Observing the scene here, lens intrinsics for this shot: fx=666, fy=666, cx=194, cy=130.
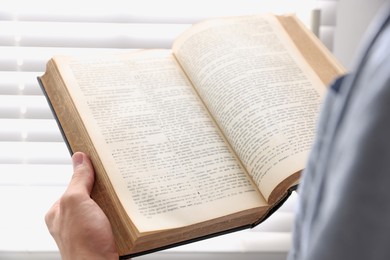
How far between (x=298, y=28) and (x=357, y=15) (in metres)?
0.22

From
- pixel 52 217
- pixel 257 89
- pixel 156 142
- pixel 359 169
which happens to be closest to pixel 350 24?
pixel 257 89

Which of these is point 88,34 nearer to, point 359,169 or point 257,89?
point 257,89

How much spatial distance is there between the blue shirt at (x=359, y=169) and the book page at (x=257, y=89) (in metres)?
0.41

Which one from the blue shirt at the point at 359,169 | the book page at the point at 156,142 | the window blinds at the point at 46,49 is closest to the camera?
the blue shirt at the point at 359,169

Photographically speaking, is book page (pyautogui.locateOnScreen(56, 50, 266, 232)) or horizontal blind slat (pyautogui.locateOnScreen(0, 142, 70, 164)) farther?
horizontal blind slat (pyautogui.locateOnScreen(0, 142, 70, 164))

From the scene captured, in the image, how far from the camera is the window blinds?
1.02 m

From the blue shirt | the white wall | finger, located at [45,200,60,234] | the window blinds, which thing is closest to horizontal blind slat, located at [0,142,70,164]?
the window blinds

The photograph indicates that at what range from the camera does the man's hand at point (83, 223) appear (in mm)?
682

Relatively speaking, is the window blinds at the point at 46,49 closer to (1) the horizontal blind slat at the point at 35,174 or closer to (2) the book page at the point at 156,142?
(1) the horizontal blind slat at the point at 35,174

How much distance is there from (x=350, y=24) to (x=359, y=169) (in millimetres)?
830

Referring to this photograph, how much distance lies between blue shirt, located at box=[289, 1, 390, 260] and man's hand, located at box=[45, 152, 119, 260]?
16.8 inches

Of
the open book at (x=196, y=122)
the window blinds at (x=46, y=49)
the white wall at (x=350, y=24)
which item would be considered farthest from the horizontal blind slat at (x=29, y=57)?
the white wall at (x=350, y=24)

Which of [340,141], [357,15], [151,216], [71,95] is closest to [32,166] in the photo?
[71,95]

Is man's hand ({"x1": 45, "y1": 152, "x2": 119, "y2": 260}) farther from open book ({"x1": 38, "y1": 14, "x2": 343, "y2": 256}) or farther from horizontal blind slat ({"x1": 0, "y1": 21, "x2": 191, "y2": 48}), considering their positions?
horizontal blind slat ({"x1": 0, "y1": 21, "x2": 191, "y2": 48})
